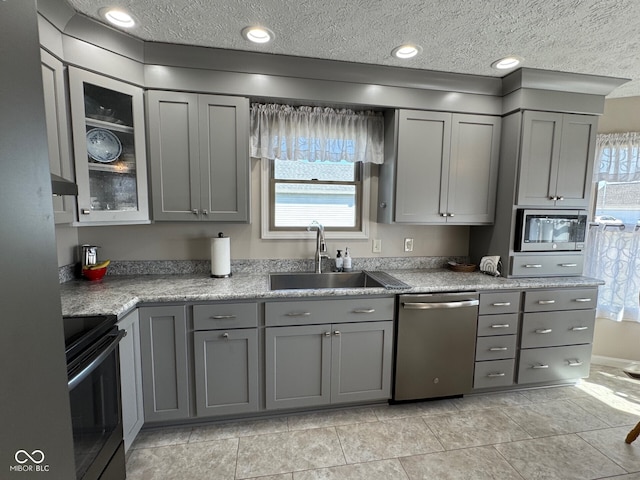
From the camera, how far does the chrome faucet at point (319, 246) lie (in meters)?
2.53

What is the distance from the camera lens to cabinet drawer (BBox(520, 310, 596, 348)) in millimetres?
2367

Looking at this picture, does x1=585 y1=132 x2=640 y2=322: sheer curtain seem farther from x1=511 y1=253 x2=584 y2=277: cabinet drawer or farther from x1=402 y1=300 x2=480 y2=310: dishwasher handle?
x1=402 y1=300 x2=480 y2=310: dishwasher handle

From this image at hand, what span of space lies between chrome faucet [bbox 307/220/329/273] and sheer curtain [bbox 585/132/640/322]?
2.62 metres

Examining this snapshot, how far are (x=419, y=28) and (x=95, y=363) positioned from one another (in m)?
2.37

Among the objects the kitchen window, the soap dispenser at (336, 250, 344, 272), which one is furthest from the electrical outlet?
the soap dispenser at (336, 250, 344, 272)

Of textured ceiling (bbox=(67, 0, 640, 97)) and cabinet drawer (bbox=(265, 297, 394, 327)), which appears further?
cabinet drawer (bbox=(265, 297, 394, 327))

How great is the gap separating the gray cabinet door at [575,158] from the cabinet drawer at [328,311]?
5.83ft

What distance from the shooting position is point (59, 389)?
0.44 meters

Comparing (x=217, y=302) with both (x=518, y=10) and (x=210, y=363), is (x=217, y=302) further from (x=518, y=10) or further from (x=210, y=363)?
(x=518, y=10)

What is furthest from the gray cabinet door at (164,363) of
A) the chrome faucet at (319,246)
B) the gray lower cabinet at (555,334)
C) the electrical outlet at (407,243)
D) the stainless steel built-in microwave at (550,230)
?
the stainless steel built-in microwave at (550,230)

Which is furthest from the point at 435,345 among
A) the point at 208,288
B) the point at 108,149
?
the point at 108,149

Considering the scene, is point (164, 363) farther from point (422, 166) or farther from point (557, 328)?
point (557, 328)

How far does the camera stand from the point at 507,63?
216cm

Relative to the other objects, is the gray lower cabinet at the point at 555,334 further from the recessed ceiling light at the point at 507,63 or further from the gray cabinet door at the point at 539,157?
the recessed ceiling light at the point at 507,63
